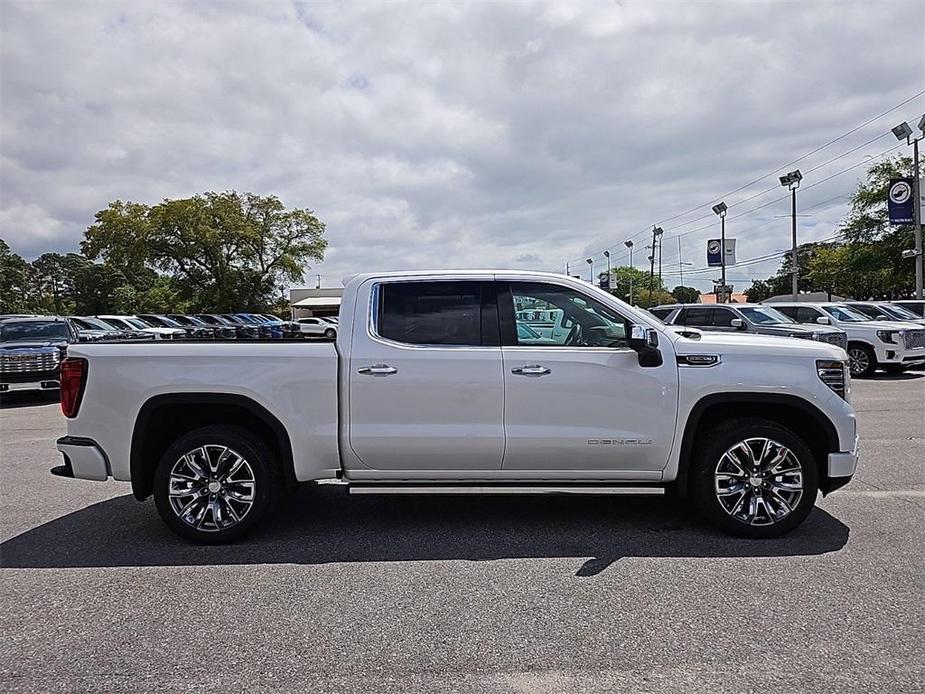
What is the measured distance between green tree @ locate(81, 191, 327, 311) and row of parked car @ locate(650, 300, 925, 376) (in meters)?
41.4

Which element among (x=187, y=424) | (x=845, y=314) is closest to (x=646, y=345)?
(x=187, y=424)

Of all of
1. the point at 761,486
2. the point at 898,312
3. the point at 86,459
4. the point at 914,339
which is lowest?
the point at 761,486

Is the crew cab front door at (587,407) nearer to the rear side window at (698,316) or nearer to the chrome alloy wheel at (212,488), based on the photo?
the chrome alloy wheel at (212,488)

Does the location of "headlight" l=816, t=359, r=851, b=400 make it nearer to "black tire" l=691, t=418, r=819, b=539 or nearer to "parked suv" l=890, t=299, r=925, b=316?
"black tire" l=691, t=418, r=819, b=539

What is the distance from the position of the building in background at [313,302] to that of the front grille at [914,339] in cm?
3935

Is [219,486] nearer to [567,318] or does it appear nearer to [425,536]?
[425,536]

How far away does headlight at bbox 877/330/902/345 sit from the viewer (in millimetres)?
16531

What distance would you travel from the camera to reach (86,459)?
17.5 feet

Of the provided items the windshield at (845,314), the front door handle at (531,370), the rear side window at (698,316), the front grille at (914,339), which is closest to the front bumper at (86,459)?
the front door handle at (531,370)

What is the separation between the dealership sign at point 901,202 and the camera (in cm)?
2966

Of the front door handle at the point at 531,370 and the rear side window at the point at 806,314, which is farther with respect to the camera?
the rear side window at the point at 806,314

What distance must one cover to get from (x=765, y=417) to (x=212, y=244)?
5348 centimetres

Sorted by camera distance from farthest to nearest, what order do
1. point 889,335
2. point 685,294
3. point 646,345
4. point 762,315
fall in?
point 685,294, point 762,315, point 889,335, point 646,345

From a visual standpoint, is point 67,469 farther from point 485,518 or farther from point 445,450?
point 485,518
